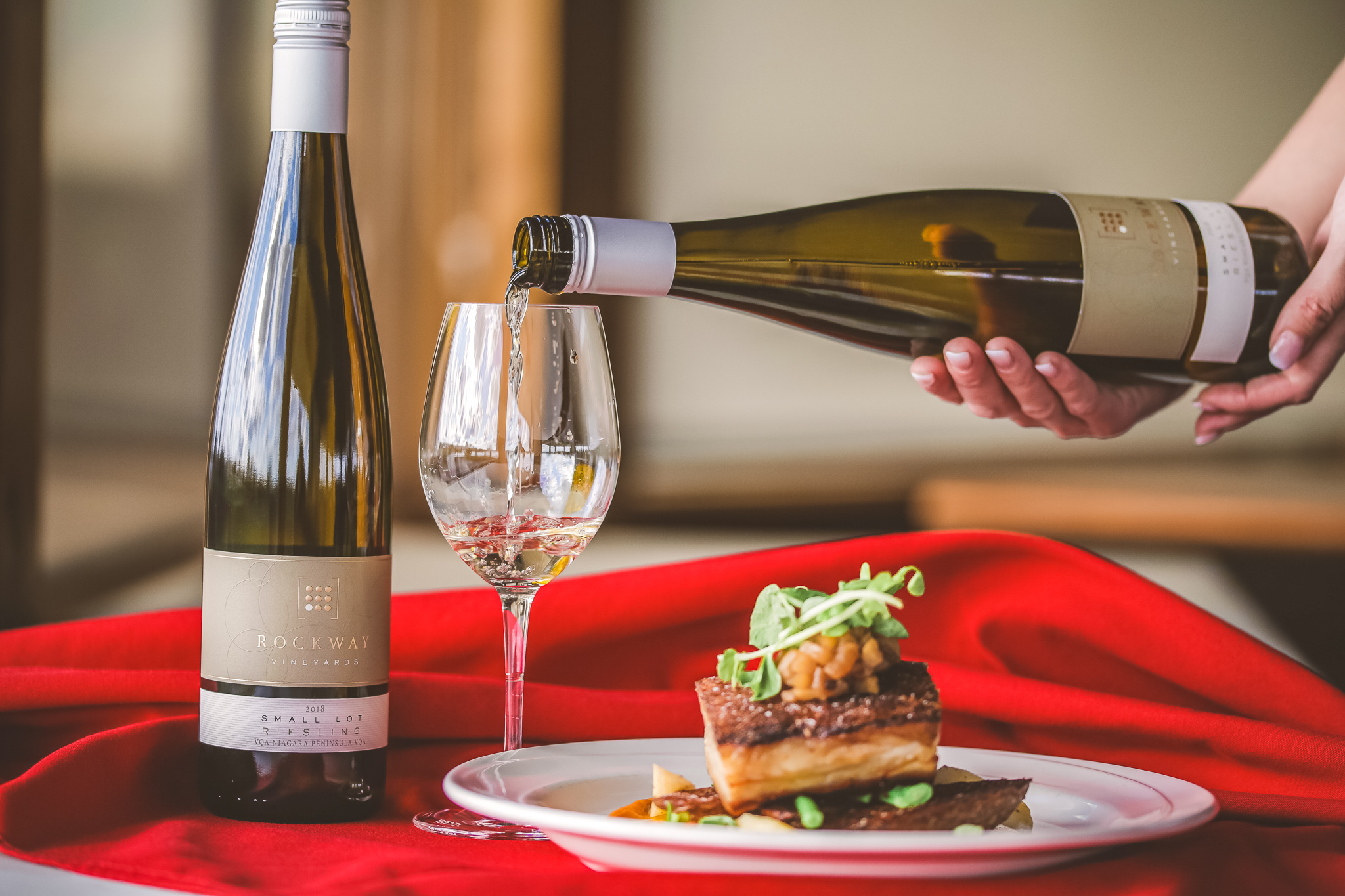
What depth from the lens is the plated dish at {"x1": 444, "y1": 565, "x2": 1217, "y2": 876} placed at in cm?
45

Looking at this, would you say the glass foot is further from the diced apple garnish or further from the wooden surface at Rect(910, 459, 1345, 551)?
the wooden surface at Rect(910, 459, 1345, 551)

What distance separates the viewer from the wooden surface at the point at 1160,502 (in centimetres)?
314

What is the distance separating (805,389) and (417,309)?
111 cm

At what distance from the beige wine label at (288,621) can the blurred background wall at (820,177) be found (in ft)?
7.28

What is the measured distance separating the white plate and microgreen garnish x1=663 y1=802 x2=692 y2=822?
0.04 meters

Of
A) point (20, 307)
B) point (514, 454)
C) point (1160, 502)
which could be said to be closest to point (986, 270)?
point (514, 454)

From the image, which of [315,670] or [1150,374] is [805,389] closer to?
[1150,374]

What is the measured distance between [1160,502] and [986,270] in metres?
2.45

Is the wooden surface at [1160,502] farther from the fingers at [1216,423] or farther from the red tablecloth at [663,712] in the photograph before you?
the red tablecloth at [663,712]

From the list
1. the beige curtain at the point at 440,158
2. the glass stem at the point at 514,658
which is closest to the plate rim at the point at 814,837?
the glass stem at the point at 514,658

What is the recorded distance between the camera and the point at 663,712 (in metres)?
0.76

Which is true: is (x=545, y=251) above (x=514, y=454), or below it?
above

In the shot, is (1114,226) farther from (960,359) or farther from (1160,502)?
(1160,502)

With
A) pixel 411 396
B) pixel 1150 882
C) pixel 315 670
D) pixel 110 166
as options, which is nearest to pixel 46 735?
pixel 315 670
